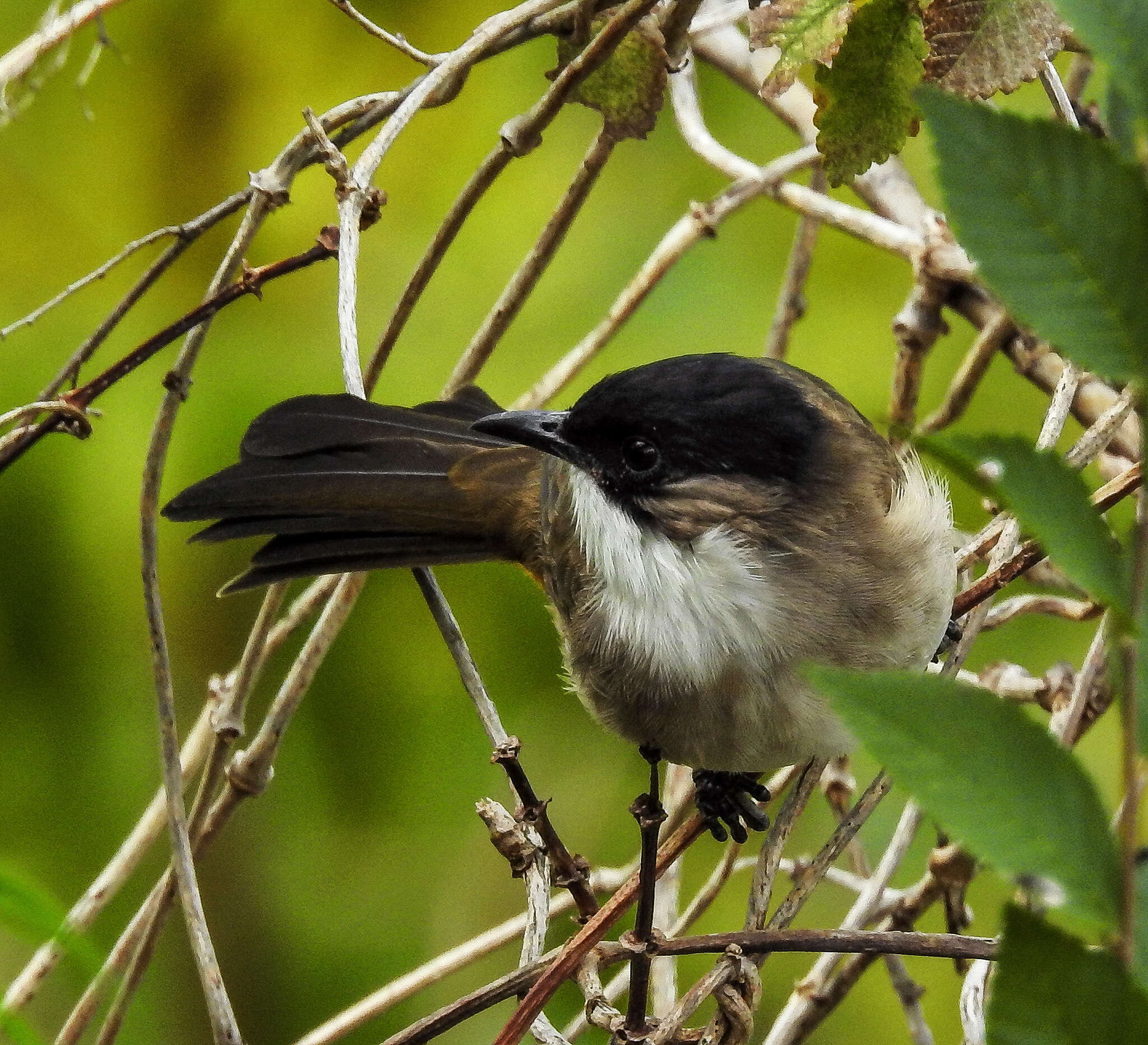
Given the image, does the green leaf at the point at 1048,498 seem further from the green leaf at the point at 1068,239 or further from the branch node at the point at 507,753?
the branch node at the point at 507,753

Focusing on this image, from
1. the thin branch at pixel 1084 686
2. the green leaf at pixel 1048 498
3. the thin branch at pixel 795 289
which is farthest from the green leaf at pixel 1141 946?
the thin branch at pixel 795 289

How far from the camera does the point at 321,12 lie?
351 cm

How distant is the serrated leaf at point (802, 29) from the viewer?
179 cm

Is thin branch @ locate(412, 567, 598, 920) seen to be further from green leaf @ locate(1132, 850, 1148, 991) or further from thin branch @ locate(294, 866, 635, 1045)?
green leaf @ locate(1132, 850, 1148, 991)

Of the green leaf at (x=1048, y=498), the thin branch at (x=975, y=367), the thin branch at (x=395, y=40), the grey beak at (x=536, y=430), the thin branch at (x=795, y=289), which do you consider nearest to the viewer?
the green leaf at (x=1048, y=498)

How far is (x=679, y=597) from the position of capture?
7.06 ft

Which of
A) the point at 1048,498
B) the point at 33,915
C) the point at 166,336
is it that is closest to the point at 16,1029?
the point at 33,915

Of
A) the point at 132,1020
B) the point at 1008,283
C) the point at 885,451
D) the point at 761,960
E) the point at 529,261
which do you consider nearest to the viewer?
the point at 1008,283

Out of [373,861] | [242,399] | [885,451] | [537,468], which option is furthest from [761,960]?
[242,399]

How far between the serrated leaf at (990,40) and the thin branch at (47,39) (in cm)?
135

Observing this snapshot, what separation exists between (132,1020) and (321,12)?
8.49 ft

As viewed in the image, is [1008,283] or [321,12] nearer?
[1008,283]

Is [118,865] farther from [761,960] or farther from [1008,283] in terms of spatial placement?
[1008,283]

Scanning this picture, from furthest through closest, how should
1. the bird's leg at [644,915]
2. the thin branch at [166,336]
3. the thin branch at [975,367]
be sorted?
the thin branch at [975,367] < the thin branch at [166,336] < the bird's leg at [644,915]
